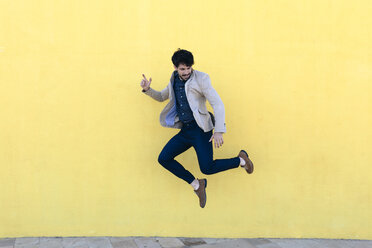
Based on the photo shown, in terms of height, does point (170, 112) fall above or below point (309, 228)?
above

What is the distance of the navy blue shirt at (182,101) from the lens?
3.31 metres

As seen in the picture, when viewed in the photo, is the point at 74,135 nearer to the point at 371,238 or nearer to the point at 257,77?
the point at 257,77

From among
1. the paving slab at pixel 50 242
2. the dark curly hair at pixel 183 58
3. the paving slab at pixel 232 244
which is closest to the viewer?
the dark curly hair at pixel 183 58

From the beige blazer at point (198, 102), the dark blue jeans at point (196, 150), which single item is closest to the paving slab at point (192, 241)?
the dark blue jeans at point (196, 150)

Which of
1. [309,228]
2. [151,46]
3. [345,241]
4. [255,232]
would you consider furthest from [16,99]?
[345,241]

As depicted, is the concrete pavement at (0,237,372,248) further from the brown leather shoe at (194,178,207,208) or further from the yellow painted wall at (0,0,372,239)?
the brown leather shoe at (194,178,207,208)

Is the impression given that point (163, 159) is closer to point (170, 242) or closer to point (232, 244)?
point (170, 242)

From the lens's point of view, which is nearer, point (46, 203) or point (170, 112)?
point (170, 112)

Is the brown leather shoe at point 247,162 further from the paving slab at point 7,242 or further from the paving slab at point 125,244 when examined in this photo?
the paving slab at point 7,242

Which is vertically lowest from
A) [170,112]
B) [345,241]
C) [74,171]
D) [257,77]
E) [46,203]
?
[345,241]

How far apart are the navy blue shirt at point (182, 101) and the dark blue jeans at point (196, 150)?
0.22ft

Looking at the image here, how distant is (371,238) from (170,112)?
239 cm

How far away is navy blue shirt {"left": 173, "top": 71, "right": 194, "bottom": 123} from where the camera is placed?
3.31m

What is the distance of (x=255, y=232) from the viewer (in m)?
3.72
